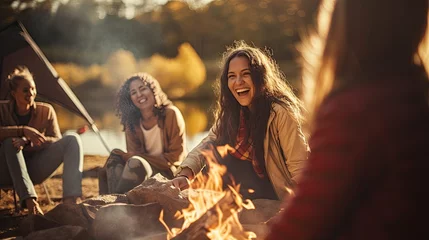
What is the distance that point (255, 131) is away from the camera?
3.91 m

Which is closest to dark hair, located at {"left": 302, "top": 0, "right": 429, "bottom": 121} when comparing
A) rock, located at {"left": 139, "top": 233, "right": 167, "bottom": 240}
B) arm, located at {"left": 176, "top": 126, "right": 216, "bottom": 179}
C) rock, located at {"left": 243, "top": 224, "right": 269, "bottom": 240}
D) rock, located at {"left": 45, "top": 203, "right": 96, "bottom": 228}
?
rock, located at {"left": 243, "top": 224, "right": 269, "bottom": 240}

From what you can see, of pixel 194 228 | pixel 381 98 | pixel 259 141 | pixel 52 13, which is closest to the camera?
pixel 381 98

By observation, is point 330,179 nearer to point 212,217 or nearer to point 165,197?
point 212,217

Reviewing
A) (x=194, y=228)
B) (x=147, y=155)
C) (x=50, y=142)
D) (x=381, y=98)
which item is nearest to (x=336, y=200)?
(x=381, y=98)

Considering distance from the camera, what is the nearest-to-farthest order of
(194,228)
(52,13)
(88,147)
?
1. (194,228)
2. (88,147)
3. (52,13)

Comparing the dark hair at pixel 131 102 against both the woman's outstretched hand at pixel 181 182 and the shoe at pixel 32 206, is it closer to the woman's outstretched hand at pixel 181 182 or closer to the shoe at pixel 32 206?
the shoe at pixel 32 206

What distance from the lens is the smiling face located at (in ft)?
18.3

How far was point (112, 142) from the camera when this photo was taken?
11812mm

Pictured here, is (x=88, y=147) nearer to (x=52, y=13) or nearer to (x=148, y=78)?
(x=148, y=78)

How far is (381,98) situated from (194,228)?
191 centimetres

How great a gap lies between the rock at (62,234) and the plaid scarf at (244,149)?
1.25 metres

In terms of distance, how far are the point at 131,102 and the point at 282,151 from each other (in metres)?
2.25

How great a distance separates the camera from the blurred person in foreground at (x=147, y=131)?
17.3 ft

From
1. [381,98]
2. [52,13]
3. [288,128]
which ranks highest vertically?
[52,13]
